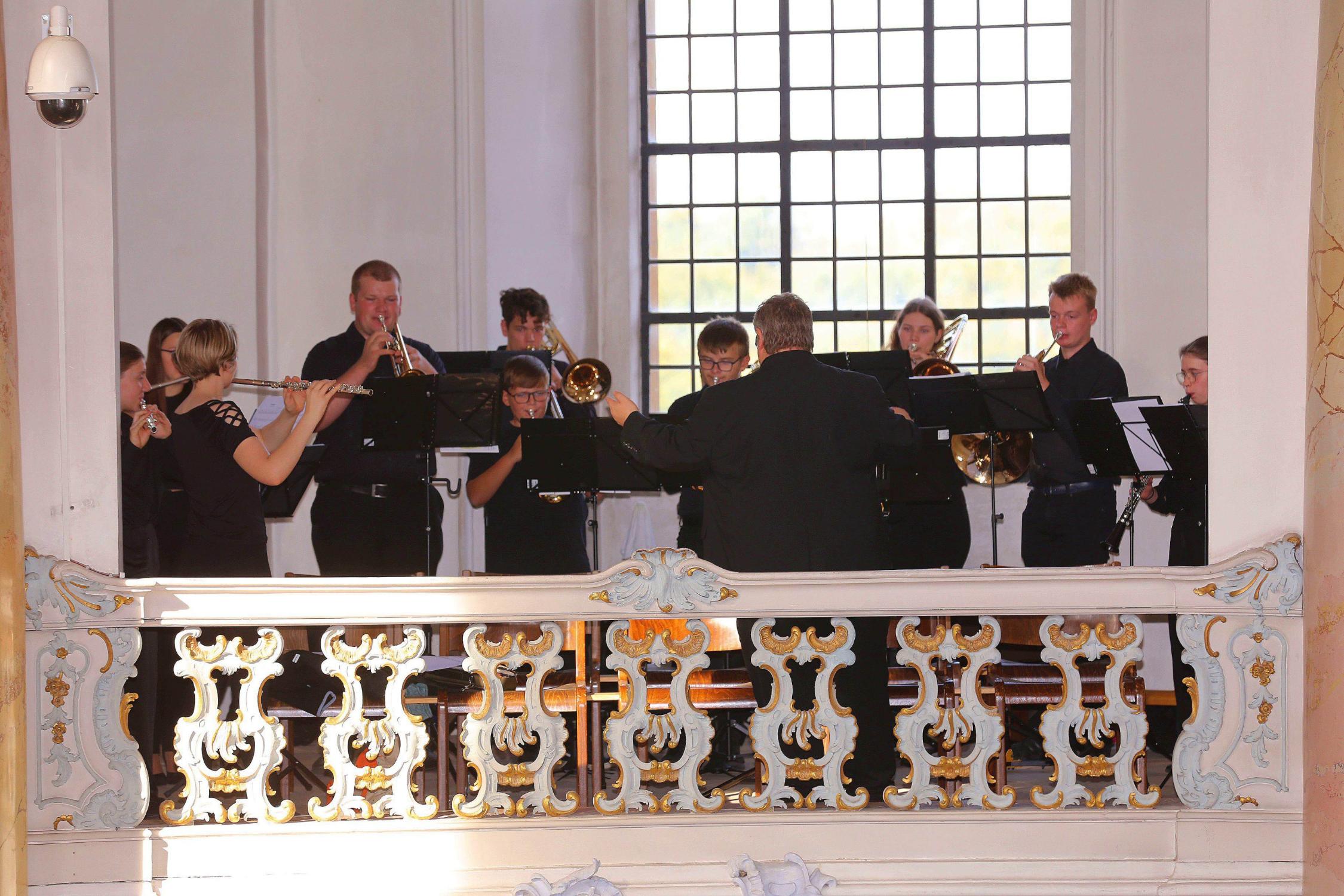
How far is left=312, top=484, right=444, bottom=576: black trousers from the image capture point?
7.05 meters

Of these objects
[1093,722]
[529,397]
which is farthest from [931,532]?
[1093,722]

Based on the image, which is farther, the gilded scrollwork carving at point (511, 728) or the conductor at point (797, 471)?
the conductor at point (797, 471)

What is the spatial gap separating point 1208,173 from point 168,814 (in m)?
3.68

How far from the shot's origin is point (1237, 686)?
4406mm

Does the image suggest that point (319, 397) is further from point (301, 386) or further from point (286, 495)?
point (286, 495)

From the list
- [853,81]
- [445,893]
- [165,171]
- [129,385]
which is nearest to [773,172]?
[853,81]

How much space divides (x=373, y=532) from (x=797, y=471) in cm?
289

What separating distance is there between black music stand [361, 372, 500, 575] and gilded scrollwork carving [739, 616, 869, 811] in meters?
2.13

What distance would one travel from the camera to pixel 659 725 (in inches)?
176

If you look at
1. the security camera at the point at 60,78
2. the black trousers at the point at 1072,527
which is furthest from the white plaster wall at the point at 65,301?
the black trousers at the point at 1072,527

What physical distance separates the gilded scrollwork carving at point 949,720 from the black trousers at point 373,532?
3187mm

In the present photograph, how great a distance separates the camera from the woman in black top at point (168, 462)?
238 inches

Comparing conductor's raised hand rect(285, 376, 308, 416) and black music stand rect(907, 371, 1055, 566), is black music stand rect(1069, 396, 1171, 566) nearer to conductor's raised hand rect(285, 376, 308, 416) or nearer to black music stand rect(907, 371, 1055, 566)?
black music stand rect(907, 371, 1055, 566)

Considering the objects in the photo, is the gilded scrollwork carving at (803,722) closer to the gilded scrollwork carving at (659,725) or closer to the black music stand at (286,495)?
the gilded scrollwork carving at (659,725)
